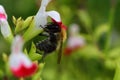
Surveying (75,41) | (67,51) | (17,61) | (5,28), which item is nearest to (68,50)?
(67,51)

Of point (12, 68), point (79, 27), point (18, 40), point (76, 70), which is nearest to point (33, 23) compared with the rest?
point (18, 40)

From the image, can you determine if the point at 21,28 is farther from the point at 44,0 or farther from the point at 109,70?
the point at 109,70

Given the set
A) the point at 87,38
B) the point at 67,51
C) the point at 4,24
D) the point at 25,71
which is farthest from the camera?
the point at 87,38

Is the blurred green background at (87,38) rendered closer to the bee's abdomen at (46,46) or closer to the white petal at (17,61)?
the bee's abdomen at (46,46)

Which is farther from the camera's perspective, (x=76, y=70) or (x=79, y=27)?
(x=79, y=27)

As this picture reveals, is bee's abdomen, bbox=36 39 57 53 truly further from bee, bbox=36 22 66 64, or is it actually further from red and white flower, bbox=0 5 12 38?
red and white flower, bbox=0 5 12 38

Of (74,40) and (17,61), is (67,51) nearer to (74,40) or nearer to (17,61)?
(74,40)
